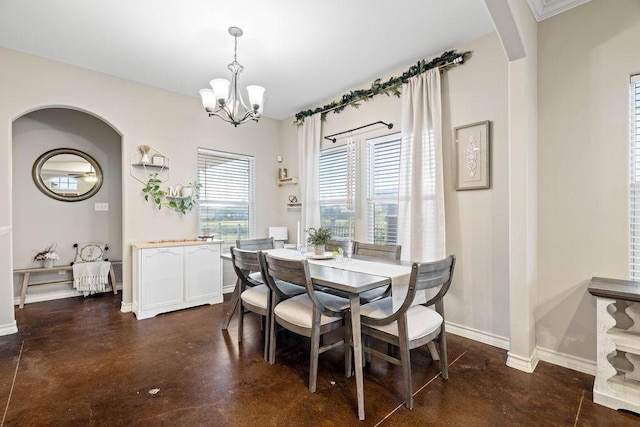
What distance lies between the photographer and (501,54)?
2705 millimetres

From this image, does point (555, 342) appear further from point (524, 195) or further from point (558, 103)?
point (558, 103)

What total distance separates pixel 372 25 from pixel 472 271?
2457mm

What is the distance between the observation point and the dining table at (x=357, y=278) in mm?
1855

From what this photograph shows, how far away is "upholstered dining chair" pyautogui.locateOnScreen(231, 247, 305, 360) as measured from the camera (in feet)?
8.27

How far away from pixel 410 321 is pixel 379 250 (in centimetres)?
104

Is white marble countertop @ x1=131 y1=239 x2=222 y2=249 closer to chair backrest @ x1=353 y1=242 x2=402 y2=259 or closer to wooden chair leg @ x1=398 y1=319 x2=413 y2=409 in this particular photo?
chair backrest @ x1=353 y1=242 x2=402 y2=259

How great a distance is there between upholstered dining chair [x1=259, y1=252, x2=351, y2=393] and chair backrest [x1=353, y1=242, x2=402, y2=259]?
0.75 metres

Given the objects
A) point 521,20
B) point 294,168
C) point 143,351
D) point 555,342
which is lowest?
point 143,351

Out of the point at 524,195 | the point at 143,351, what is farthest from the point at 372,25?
the point at 143,351

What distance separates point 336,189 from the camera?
14.1ft

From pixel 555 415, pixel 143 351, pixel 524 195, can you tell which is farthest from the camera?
pixel 143 351

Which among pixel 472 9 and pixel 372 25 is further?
pixel 372 25

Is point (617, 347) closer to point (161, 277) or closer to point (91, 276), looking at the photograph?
point (161, 277)

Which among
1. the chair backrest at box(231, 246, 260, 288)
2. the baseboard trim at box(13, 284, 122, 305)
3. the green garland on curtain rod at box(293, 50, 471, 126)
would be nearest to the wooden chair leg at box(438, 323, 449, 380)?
the chair backrest at box(231, 246, 260, 288)
